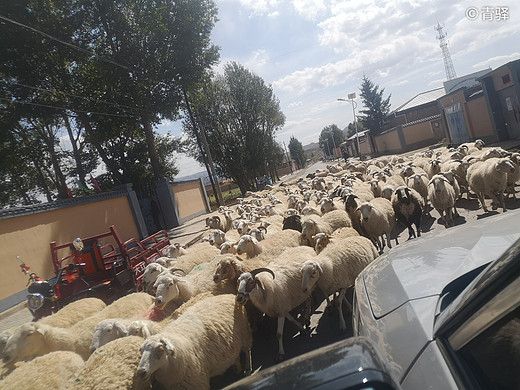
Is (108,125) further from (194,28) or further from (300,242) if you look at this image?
(300,242)

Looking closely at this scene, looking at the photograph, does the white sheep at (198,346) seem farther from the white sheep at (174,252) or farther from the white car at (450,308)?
the white sheep at (174,252)

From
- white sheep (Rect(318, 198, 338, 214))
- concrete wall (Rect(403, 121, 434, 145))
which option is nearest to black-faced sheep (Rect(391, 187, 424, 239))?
white sheep (Rect(318, 198, 338, 214))

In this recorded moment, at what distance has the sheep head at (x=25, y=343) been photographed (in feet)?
15.0

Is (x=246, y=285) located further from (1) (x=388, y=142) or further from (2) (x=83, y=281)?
(1) (x=388, y=142)

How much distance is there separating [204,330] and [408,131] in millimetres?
47351

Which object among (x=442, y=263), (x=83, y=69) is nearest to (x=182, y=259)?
(x=442, y=263)

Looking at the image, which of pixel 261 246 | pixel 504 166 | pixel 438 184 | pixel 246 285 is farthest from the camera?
pixel 438 184

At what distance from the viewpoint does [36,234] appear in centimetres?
1220

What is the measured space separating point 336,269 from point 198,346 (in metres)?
2.42

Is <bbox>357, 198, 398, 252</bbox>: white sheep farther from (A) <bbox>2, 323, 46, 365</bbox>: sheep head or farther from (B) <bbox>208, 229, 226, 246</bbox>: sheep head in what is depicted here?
(A) <bbox>2, 323, 46, 365</bbox>: sheep head

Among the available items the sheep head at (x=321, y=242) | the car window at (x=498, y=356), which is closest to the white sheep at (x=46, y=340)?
the sheep head at (x=321, y=242)

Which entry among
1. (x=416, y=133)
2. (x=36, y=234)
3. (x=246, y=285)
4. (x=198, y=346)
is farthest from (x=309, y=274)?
(x=416, y=133)

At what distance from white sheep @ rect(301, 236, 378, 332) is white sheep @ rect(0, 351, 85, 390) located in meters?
3.15

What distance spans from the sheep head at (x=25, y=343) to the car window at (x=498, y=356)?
552 cm
